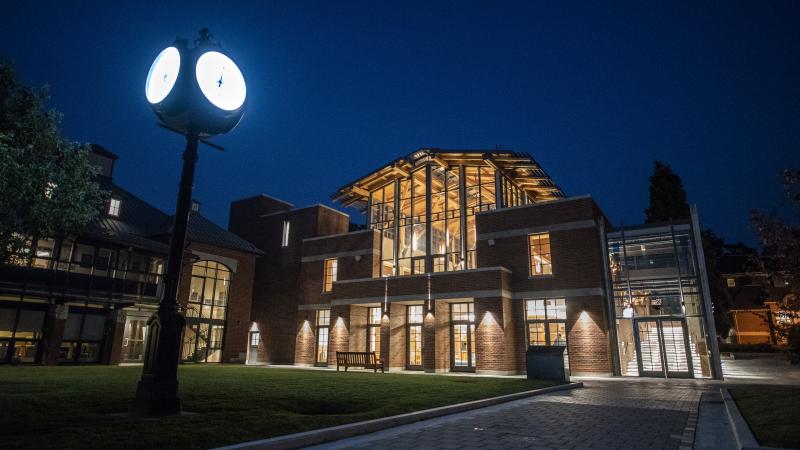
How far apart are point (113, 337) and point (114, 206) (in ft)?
23.2

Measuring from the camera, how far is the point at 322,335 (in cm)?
2605

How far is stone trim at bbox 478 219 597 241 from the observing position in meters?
19.9

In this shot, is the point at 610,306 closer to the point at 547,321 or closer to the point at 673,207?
the point at 547,321

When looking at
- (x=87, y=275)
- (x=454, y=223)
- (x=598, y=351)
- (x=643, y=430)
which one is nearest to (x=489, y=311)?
(x=598, y=351)

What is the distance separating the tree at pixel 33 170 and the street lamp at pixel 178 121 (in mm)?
7521

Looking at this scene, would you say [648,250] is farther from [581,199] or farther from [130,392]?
[130,392]

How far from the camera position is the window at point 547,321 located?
19531 mm

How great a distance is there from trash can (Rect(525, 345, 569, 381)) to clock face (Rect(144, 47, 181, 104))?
13.0 m

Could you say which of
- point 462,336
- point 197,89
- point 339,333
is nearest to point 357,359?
point 339,333

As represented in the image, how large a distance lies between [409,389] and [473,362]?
1018cm

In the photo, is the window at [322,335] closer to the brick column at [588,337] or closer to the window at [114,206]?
the window at [114,206]

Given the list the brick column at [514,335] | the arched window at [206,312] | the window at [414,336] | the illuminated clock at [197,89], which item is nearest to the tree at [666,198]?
the brick column at [514,335]

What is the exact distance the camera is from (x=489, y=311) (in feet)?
64.3

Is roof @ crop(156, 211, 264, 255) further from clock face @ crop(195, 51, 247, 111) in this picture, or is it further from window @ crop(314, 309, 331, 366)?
clock face @ crop(195, 51, 247, 111)
